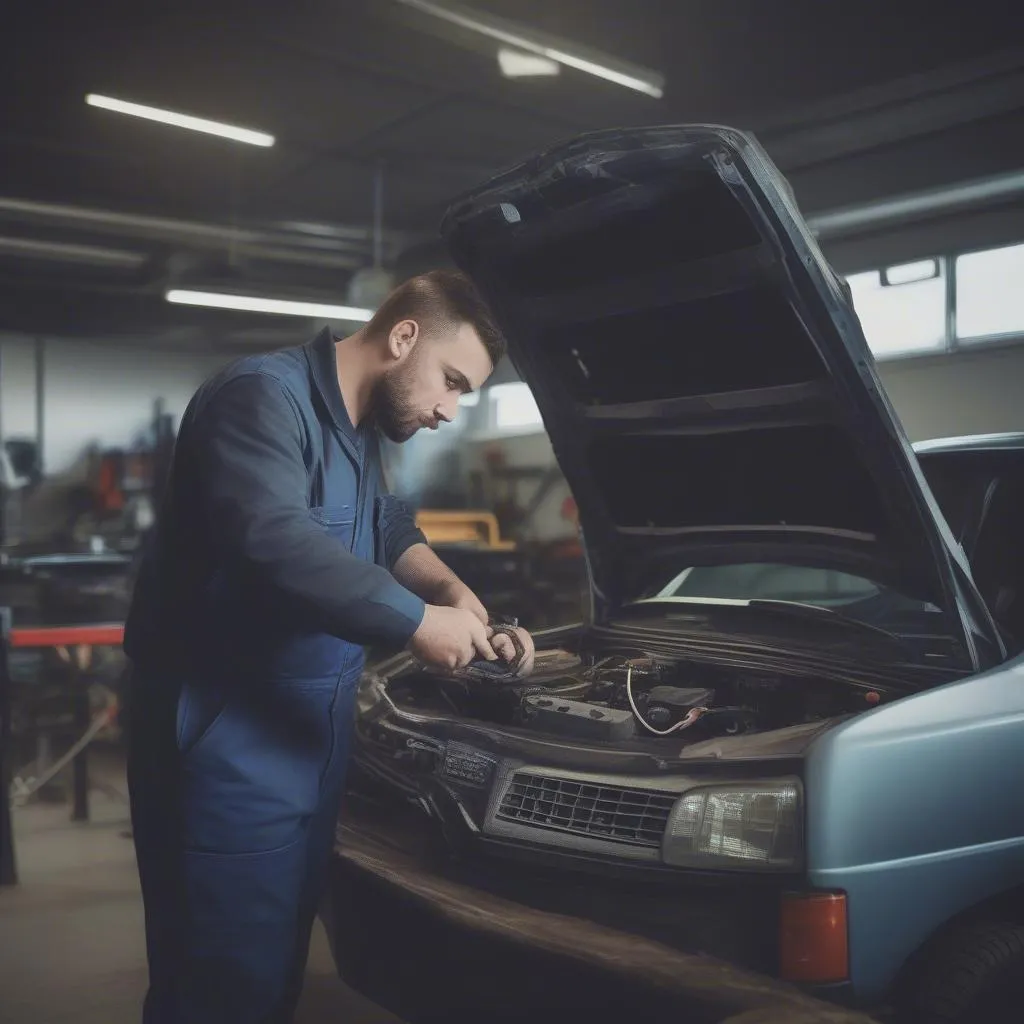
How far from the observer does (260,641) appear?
66.2 inches

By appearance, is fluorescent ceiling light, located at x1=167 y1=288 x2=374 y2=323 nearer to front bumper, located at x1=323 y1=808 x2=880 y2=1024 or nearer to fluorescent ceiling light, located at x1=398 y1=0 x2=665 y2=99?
fluorescent ceiling light, located at x1=398 y1=0 x2=665 y2=99

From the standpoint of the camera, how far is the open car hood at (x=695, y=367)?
1712 millimetres

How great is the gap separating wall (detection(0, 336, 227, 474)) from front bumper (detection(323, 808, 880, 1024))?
27.2ft

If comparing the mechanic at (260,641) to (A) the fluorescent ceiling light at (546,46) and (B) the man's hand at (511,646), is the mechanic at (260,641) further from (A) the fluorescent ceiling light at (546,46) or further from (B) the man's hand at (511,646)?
(A) the fluorescent ceiling light at (546,46)

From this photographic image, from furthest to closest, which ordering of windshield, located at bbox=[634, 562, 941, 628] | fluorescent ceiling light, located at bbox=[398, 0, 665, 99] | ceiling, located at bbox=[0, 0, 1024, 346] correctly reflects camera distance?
ceiling, located at bbox=[0, 0, 1024, 346] < fluorescent ceiling light, located at bbox=[398, 0, 665, 99] < windshield, located at bbox=[634, 562, 941, 628]

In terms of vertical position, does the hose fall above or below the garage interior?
below

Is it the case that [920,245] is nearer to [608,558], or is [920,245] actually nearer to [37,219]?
[608,558]

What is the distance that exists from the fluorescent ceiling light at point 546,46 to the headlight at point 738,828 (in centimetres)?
352

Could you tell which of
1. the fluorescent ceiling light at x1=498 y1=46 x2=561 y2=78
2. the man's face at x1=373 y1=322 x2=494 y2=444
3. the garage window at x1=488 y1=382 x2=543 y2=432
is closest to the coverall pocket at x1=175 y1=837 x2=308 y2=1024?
the man's face at x1=373 y1=322 x2=494 y2=444

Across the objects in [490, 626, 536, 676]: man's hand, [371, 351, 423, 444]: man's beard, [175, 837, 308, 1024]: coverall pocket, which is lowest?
[175, 837, 308, 1024]: coverall pocket

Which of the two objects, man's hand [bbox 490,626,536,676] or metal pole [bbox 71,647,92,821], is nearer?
man's hand [bbox 490,626,536,676]

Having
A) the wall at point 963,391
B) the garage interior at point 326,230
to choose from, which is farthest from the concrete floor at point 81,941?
the wall at point 963,391

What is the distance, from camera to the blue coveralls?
1.62 metres

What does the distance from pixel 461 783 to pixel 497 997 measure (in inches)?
13.8
